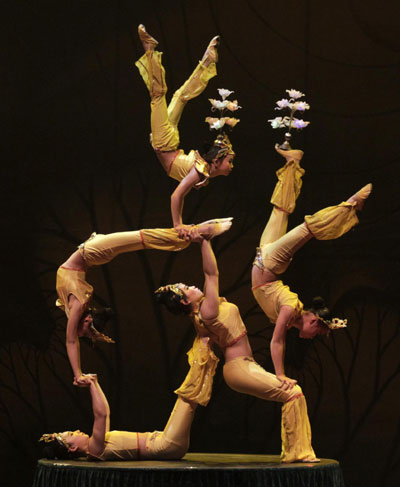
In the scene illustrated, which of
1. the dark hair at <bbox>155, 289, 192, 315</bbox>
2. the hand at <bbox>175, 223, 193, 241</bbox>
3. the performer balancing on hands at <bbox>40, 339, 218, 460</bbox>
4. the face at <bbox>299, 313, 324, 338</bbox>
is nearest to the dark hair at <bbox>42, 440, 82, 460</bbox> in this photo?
the performer balancing on hands at <bbox>40, 339, 218, 460</bbox>

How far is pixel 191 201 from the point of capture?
21.0ft

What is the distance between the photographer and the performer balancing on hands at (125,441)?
4.76 meters

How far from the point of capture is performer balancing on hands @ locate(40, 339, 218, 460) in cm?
476

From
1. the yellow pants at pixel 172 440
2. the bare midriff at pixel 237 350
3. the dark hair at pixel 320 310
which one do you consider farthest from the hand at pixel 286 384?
the yellow pants at pixel 172 440

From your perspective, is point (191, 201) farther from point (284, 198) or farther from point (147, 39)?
point (147, 39)

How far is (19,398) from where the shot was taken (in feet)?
21.1

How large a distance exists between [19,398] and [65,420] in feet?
1.09

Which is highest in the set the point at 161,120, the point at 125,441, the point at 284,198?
the point at 161,120

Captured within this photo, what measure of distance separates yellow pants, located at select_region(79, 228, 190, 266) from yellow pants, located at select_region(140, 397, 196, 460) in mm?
785

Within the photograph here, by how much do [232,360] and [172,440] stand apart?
0.47 metres

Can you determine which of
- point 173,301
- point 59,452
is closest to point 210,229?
point 173,301

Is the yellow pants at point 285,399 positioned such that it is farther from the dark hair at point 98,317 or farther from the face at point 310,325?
the dark hair at point 98,317

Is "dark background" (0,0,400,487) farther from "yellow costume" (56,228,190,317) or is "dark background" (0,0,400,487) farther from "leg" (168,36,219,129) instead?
"yellow costume" (56,228,190,317)

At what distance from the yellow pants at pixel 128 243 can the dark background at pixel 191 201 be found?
141 cm
